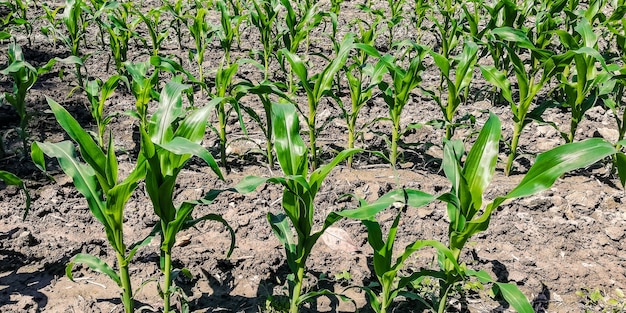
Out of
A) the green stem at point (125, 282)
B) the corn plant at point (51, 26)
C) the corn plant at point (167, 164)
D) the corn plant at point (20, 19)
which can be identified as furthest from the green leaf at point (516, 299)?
the corn plant at point (20, 19)

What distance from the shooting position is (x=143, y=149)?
1770mm

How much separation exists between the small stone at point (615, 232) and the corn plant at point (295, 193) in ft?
5.67

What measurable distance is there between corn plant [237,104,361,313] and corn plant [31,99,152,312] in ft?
1.38

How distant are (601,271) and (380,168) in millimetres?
1434

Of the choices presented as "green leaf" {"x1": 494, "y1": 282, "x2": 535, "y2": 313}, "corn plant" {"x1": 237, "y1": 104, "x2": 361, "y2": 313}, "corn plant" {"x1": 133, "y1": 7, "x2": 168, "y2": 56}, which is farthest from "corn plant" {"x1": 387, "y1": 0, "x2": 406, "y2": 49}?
"green leaf" {"x1": 494, "y1": 282, "x2": 535, "y2": 313}

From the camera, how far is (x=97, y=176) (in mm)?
1895

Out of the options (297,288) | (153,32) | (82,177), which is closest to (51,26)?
(153,32)

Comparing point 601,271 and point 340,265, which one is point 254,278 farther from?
point 601,271

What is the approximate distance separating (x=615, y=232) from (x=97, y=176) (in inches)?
103

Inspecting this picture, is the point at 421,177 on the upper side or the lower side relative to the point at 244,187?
lower

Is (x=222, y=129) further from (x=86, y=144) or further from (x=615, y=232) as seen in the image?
(x=615, y=232)

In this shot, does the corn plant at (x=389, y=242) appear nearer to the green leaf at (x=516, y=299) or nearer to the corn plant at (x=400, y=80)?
the green leaf at (x=516, y=299)

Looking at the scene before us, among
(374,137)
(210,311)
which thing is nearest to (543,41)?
(374,137)

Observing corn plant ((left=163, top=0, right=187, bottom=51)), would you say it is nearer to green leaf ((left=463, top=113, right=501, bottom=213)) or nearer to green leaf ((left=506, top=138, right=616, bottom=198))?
green leaf ((left=463, top=113, right=501, bottom=213))
